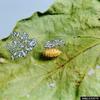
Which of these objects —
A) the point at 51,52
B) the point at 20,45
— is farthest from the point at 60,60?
the point at 20,45

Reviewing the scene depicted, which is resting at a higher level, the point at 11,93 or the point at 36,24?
the point at 36,24

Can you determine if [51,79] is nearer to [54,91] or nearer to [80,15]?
[54,91]

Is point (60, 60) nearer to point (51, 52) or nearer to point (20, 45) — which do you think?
point (51, 52)

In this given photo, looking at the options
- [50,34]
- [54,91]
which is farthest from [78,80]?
[50,34]
